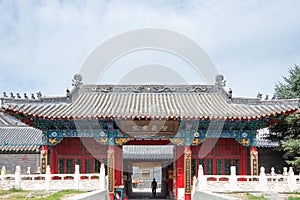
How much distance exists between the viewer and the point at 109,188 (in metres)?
16.4

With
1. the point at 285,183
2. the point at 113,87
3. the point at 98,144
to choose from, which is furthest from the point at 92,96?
the point at 285,183

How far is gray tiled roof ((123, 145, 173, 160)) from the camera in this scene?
92.9 feet

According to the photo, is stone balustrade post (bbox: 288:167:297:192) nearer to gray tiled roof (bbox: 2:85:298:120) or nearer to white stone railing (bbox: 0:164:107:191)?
gray tiled roof (bbox: 2:85:298:120)

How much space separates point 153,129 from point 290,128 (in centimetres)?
713

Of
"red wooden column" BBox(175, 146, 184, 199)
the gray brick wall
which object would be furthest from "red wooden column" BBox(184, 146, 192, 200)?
the gray brick wall

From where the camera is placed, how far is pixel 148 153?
29031mm

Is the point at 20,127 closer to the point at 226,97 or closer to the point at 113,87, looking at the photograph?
the point at 113,87

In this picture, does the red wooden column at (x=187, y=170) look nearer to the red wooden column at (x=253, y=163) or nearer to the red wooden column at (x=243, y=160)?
the red wooden column at (x=243, y=160)

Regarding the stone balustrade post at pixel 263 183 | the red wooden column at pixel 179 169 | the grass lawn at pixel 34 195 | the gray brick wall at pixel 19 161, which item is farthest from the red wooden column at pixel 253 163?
the gray brick wall at pixel 19 161

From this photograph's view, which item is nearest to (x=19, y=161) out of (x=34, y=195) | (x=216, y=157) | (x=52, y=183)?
(x=52, y=183)

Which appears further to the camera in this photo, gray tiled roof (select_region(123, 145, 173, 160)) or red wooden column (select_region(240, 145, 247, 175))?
gray tiled roof (select_region(123, 145, 173, 160))

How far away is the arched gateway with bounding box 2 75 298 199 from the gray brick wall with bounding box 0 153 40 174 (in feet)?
33.0

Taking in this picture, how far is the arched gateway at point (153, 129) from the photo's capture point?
15883mm

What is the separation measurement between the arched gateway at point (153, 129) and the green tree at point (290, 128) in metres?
1.74
